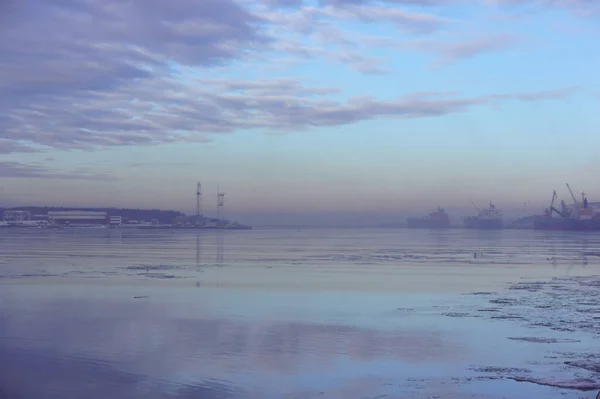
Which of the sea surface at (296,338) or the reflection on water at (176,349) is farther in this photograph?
the reflection on water at (176,349)

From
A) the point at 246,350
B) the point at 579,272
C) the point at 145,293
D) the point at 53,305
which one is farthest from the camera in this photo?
the point at 579,272

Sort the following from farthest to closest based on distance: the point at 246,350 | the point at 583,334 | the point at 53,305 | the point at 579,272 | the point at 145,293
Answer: the point at 579,272 → the point at 145,293 → the point at 53,305 → the point at 583,334 → the point at 246,350

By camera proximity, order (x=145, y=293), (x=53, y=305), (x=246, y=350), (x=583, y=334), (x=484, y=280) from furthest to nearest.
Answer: (x=484, y=280) → (x=145, y=293) → (x=53, y=305) → (x=583, y=334) → (x=246, y=350)

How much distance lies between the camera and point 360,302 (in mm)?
23594

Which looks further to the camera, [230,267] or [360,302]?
[230,267]

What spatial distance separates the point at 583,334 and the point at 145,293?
49.5 ft

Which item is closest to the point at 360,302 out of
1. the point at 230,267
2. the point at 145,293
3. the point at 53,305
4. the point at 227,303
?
the point at 227,303

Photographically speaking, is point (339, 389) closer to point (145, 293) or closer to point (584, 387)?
point (584, 387)

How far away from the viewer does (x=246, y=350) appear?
Answer: 50.4ft

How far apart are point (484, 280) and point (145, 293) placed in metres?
15.4

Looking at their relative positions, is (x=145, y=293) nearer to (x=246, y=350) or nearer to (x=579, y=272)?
(x=246, y=350)

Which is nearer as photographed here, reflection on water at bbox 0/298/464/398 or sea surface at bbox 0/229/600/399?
sea surface at bbox 0/229/600/399

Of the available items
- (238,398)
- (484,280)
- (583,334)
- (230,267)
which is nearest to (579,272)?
(484,280)

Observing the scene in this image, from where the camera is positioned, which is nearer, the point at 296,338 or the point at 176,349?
the point at 176,349
